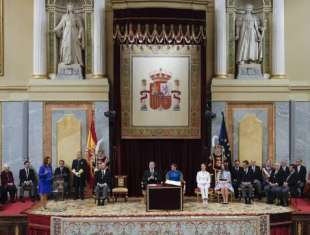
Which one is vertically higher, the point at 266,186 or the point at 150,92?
the point at 150,92

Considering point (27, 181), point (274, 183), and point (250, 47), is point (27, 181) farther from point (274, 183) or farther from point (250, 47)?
point (250, 47)

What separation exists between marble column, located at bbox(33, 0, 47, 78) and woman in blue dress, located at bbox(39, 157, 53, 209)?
2811 millimetres

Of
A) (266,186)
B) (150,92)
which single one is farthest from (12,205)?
(266,186)

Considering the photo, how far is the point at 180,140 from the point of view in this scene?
727 inches

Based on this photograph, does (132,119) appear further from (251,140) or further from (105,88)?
(251,140)

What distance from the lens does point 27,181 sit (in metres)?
17.4

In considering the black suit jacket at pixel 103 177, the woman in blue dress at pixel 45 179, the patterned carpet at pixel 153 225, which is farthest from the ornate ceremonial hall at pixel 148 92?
the patterned carpet at pixel 153 225

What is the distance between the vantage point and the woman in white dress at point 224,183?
1645 centimetres

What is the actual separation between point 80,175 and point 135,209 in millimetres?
2540

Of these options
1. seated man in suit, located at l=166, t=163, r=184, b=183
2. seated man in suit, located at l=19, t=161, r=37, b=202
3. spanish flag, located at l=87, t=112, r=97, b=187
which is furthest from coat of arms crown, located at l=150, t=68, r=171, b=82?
seated man in suit, located at l=19, t=161, r=37, b=202

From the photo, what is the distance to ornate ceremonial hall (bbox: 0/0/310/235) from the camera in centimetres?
1759

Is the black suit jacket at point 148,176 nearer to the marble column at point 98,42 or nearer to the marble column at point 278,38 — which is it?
the marble column at point 98,42

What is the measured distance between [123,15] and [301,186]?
725 cm

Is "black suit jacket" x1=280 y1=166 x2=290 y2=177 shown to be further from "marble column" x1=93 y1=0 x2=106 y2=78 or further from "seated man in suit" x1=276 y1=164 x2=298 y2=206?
"marble column" x1=93 y1=0 x2=106 y2=78
